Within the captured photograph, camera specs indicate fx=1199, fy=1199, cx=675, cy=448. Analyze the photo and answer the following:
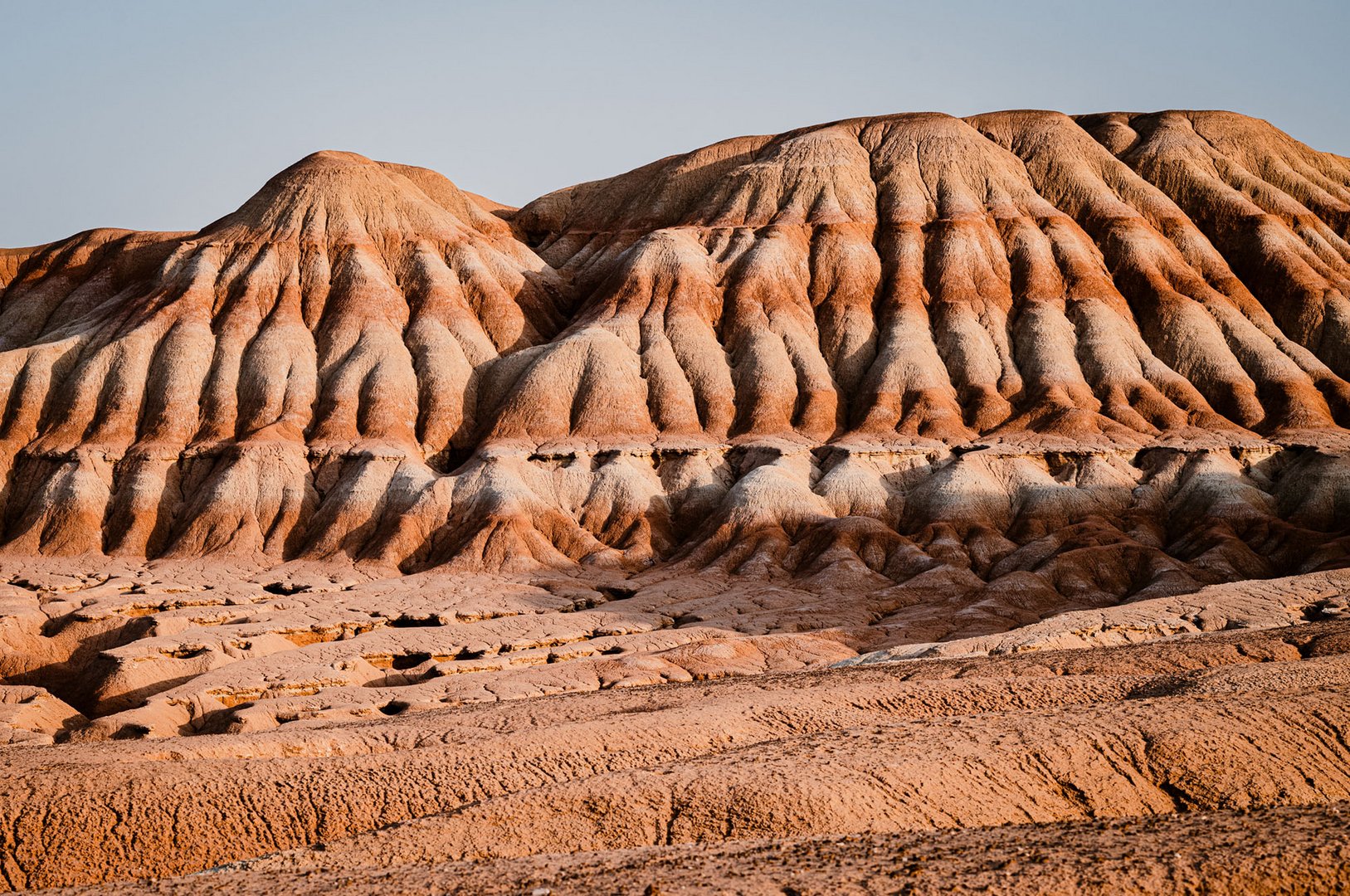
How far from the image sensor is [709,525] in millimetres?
60875

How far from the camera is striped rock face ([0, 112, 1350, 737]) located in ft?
151

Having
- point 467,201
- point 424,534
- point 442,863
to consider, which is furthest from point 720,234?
point 442,863

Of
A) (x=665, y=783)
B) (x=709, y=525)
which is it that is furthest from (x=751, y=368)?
(x=665, y=783)

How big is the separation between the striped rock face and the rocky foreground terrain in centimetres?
31

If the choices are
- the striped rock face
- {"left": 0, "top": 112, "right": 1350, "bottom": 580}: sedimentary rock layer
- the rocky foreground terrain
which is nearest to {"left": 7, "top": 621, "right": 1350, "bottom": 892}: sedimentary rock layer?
the rocky foreground terrain

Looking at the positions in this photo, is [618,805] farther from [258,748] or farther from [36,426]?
[36,426]

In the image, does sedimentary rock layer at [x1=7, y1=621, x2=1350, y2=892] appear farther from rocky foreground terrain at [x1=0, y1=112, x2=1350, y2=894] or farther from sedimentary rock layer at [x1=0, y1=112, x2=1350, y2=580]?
sedimentary rock layer at [x1=0, y1=112, x2=1350, y2=580]

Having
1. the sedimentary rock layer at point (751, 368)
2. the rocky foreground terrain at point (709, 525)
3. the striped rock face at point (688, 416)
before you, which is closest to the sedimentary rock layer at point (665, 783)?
the rocky foreground terrain at point (709, 525)

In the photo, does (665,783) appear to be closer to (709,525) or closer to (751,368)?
(709,525)

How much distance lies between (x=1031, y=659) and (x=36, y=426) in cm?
6197

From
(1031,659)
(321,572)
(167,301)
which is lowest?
(321,572)

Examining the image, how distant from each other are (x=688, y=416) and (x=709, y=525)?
34.1 ft

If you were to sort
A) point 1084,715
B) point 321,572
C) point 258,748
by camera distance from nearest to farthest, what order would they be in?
point 1084,715, point 258,748, point 321,572

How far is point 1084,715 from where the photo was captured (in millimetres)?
21250
